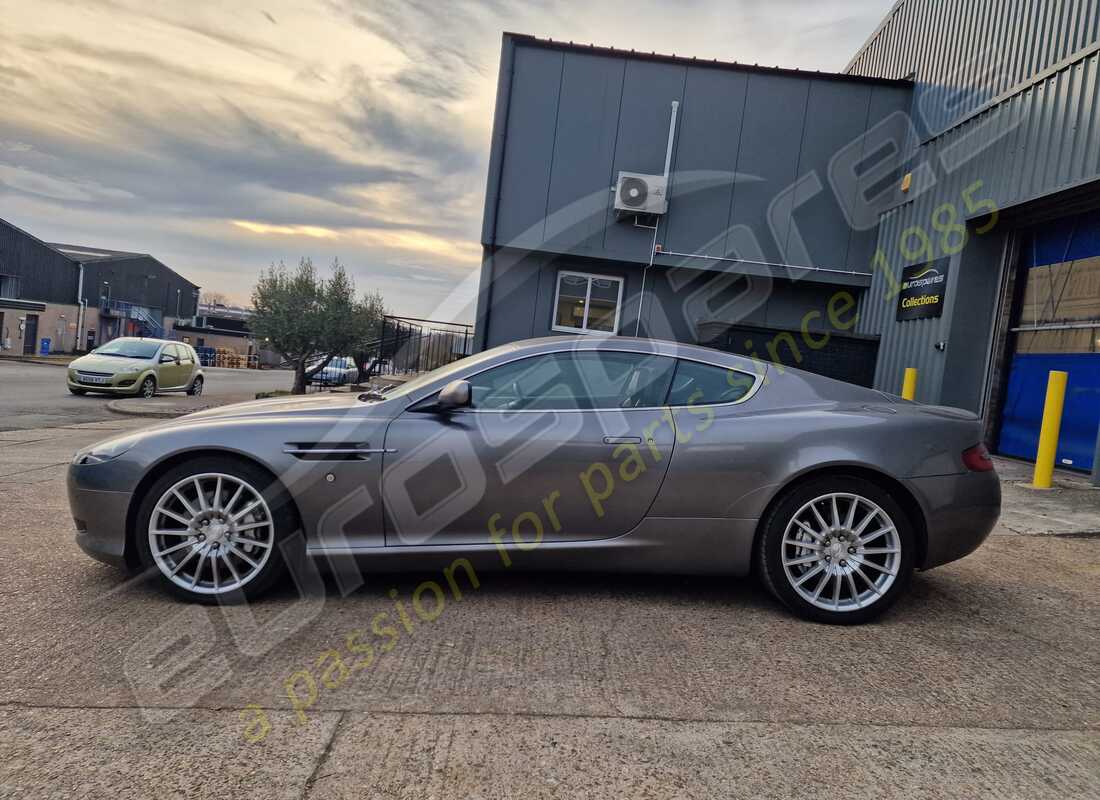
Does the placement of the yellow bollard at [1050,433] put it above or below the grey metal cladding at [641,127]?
below

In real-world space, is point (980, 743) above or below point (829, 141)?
below

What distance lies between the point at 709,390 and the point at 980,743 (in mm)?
1807

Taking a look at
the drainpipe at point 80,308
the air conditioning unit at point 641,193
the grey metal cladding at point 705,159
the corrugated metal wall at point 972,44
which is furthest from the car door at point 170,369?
the drainpipe at point 80,308

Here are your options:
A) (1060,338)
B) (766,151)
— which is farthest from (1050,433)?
(766,151)

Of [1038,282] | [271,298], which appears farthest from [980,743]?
[271,298]

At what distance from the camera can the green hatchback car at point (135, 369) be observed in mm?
16297

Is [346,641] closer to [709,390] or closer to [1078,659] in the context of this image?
[709,390]

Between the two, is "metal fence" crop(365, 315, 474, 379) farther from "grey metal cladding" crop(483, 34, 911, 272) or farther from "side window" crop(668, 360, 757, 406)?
"side window" crop(668, 360, 757, 406)

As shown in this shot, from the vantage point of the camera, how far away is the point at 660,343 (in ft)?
12.5

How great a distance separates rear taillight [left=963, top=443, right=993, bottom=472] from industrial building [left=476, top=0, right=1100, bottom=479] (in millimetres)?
6779

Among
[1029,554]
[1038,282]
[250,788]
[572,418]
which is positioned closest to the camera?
[250,788]

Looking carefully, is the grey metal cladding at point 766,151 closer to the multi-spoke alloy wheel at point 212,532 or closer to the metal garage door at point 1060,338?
the metal garage door at point 1060,338

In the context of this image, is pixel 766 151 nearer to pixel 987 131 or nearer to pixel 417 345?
pixel 987 131

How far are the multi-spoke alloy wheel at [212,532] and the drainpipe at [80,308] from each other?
63.5m
